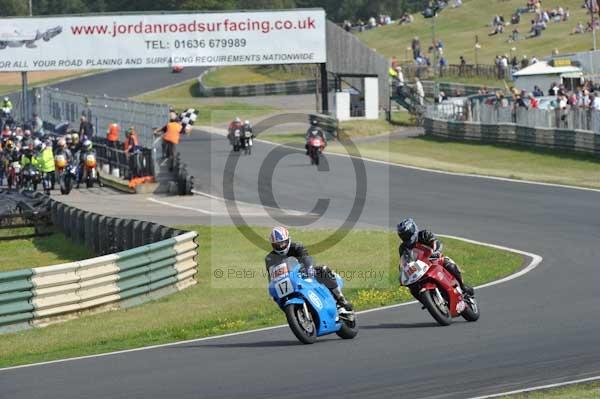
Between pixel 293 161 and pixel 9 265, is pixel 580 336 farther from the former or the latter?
pixel 293 161

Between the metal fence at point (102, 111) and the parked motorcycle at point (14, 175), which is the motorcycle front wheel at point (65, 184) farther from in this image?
the metal fence at point (102, 111)

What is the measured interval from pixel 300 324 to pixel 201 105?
53.4 metres

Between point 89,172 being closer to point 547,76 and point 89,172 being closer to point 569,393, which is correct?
point 547,76

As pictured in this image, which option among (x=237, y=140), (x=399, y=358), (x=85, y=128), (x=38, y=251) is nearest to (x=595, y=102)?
(x=237, y=140)

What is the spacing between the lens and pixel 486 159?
38.8 meters

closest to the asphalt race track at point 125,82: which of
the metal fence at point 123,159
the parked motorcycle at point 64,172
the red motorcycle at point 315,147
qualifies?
the metal fence at point 123,159

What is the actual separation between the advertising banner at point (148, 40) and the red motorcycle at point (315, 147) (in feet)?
37.7

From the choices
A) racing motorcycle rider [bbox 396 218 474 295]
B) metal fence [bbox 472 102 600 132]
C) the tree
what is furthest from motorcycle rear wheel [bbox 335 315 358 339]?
the tree

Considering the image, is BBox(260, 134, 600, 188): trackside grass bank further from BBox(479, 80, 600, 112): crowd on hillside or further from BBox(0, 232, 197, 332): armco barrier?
BBox(0, 232, 197, 332): armco barrier

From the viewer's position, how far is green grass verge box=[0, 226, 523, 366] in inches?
563

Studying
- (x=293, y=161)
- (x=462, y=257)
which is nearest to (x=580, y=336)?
(x=462, y=257)

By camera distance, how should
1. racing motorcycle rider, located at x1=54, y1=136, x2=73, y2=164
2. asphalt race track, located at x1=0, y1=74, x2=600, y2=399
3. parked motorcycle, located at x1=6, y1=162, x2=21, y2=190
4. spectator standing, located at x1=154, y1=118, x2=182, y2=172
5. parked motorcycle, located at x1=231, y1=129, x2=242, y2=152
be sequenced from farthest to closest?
1. parked motorcycle, located at x1=231, y1=129, x2=242, y2=152
2. parked motorcycle, located at x1=6, y1=162, x2=21, y2=190
3. racing motorcycle rider, located at x1=54, y1=136, x2=73, y2=164
4. spectator standing, located at x1=154, y1=118, x2=182, y2=172
5. asphalt race track, located at x1=0, y1=74, x2=600, y2=399

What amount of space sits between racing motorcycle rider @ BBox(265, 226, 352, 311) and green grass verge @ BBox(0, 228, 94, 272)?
37.0 feet

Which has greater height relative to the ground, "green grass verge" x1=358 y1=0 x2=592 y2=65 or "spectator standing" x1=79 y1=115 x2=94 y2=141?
"green grass verge" x1=358 y1=0 x2=592 y2=65
